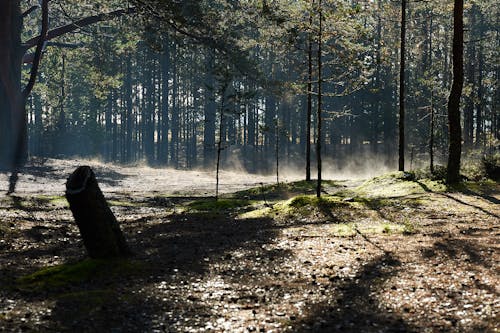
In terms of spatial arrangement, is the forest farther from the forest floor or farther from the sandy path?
the sandy path

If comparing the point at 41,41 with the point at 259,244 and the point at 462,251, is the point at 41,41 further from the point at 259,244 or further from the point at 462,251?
the point at 462,251

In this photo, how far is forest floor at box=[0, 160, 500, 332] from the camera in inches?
269

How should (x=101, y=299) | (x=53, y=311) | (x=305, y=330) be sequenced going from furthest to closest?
(x=101, y=299), (x=53, y=311), (x=305, y=330)

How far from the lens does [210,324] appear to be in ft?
21.9

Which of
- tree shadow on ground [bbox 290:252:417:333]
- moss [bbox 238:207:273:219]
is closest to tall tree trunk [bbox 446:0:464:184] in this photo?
moss [bbox 238:207:273:219]

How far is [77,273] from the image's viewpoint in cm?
902

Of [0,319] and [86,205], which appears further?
[86,205]

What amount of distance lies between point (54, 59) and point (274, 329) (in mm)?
66364

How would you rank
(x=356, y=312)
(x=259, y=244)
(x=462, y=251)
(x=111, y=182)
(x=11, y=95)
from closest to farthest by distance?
(x=356, y=312), (x=462, y=251), (x=259, y=244), (x=111, y=182), (x=11, y=95)

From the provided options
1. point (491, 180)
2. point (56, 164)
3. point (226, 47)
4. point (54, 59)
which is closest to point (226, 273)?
point (491, 180)

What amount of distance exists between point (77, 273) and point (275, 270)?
10.9ft

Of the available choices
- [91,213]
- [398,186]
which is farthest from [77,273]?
[398,186]

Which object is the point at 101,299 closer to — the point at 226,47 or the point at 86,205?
the point at 86,205

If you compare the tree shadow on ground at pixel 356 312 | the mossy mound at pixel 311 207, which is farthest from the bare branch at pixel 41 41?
the tree shadow on ground at pixel 356 312
